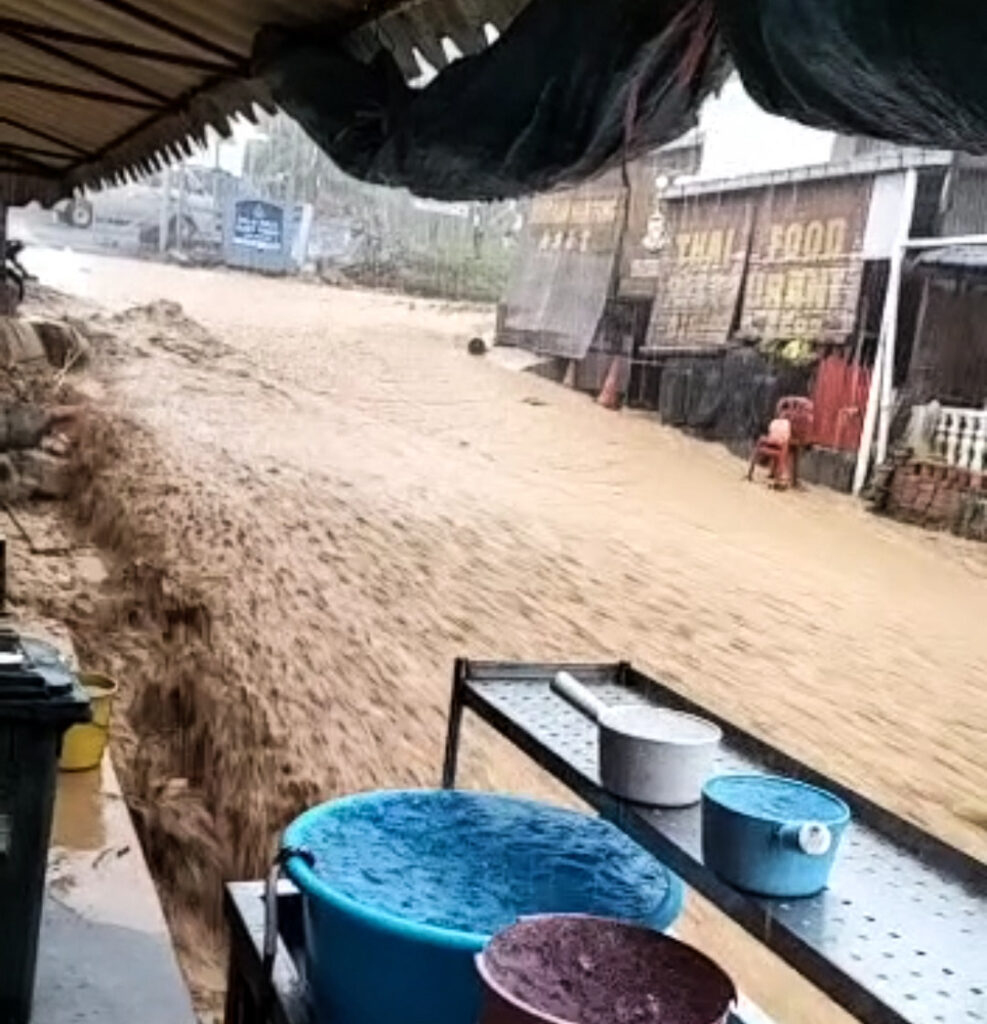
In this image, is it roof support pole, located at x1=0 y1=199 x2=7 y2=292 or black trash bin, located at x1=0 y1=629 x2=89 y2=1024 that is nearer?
black trash bin, located at x1=0 y1=629 x2=89 y2=1024

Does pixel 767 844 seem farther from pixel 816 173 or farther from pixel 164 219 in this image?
pixel 164 219

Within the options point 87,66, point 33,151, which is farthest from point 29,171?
point 87,66

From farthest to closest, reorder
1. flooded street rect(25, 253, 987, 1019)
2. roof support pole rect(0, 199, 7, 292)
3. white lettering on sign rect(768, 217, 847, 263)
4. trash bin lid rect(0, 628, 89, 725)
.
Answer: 1. white lettering on sign rect(768, 217, 847, 263)
2. roof support pole rect(0, 199, 7, 292)
3. flooded street rect(25, 253, 987, 1019)
4. trash bin lid rect(0, 628, 89, 725)

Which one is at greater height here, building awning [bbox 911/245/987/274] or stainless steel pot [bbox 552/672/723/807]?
building awning [bbox 911/245/987/274]

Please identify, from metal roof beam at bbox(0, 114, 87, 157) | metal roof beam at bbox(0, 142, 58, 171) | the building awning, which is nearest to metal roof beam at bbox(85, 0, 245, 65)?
metal roof beam at bbox(0, 114, 87, 157)

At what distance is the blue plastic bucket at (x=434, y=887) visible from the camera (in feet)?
5.02

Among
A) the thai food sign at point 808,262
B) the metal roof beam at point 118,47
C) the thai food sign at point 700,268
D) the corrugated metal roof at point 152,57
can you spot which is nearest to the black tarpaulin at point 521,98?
the corrugated metal roof at point 152,57

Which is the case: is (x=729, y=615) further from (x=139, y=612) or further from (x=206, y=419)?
(x=206, y=419)

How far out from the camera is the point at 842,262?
13102 mm

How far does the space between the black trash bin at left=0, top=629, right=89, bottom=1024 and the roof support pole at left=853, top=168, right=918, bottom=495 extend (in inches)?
424

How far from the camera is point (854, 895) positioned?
1.55 metres

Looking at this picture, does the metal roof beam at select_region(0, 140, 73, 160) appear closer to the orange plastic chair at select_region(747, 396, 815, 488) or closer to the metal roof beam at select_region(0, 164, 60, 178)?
the metal roof beam at select_region(0, 164, 60, 178)

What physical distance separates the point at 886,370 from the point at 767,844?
37.4ft

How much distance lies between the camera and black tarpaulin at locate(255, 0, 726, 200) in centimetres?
181
